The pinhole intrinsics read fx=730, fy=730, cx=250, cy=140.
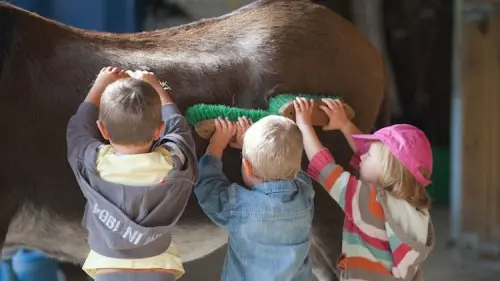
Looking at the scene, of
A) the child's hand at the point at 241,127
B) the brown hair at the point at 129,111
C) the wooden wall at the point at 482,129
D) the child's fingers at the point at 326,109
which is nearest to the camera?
the brown hair at the point at 129,111

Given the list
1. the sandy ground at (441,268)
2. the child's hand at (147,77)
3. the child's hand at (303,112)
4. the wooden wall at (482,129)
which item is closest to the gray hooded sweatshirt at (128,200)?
the child's hand at (147,77)

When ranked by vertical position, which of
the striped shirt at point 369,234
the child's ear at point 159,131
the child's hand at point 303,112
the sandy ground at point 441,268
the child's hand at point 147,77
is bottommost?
the sandy ground at point 441,268

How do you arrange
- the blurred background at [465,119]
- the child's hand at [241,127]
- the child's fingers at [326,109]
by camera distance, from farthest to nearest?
the blurred background at [465,119], the child's fingers at [326,109], the child's hand at [241,127]

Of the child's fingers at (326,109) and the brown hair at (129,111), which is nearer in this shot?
the brown hair at (129,111)

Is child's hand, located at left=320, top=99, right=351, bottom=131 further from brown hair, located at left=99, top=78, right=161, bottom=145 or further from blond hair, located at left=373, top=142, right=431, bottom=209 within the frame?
brown hair, located at left=99, top=78, right=161, bottom=145

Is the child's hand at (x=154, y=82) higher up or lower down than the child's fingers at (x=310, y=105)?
higher up

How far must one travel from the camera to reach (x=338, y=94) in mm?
1611

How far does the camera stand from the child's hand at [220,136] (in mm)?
1394

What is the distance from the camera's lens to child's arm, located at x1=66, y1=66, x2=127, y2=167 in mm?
1272

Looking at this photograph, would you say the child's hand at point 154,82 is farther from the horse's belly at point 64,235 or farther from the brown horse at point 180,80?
the horse's belly at point 64,235

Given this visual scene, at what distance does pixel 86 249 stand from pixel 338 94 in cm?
64

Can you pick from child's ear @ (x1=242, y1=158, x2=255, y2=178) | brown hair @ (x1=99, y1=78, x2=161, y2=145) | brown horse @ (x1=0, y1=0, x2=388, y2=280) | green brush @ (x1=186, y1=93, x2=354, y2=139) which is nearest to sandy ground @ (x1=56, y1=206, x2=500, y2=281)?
brown horse @ (x1=0, y1=0, x2=388, y2=280)

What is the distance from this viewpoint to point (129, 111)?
120 cm

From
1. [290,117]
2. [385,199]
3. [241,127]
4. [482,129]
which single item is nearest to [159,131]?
[241,127]
